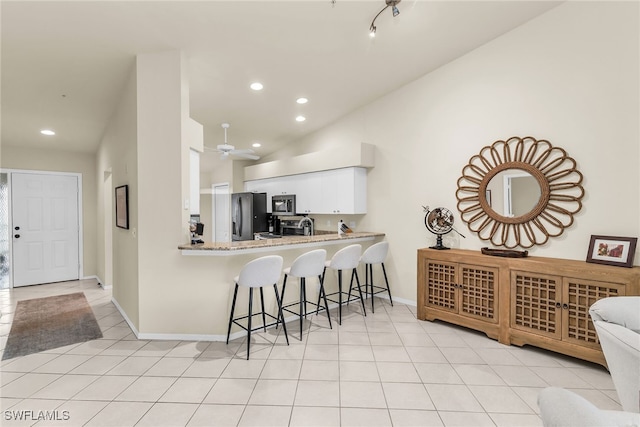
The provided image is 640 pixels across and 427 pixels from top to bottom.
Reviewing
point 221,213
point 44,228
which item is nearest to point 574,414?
point 44,228

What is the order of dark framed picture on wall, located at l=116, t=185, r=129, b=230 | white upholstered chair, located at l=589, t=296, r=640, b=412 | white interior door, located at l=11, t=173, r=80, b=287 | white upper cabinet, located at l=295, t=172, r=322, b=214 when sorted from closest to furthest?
white upholstered chair, located at l=589, t=296, r=640, b=412 → dark framed picture on wall, located at l=116, t=185, r=129, b=230 → white upper cabinet, located at l=295, t=172, r=322, b=214 → white interior door, located at l=11, t=173, r=80, b=287

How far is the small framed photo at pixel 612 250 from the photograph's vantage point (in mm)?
2479

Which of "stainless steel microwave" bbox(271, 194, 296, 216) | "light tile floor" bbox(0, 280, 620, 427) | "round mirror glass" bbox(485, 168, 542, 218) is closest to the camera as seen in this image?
"light tile floor" bbox(0, 280, 620, 427)

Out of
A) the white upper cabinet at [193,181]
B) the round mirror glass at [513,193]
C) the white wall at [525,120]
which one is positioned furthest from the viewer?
the white upper cabinet at [193,181]

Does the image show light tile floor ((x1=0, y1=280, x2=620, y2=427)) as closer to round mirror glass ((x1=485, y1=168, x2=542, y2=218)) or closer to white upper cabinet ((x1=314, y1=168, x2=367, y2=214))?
round mirror glass ((x1=485, y1=168, x2=542, y2=218))

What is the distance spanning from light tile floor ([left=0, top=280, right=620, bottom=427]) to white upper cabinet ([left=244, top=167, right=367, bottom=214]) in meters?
1.97

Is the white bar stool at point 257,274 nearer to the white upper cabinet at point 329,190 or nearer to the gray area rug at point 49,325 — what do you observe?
the gray area rug at point 49,325

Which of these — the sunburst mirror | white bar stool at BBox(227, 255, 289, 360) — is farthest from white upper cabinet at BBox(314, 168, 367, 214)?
white bar stool at BBox(227, 255, 289, 360)

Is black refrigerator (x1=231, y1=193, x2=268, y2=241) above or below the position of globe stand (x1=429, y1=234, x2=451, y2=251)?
above

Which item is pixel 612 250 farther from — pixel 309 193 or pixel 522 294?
pixel 309 193

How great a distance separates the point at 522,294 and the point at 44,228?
24.6 feet

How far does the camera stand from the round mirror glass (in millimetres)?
3136

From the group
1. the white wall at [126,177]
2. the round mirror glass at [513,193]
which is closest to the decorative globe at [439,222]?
the round mirror glass at [513,193]

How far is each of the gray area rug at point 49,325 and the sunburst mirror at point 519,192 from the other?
4.38 metres
